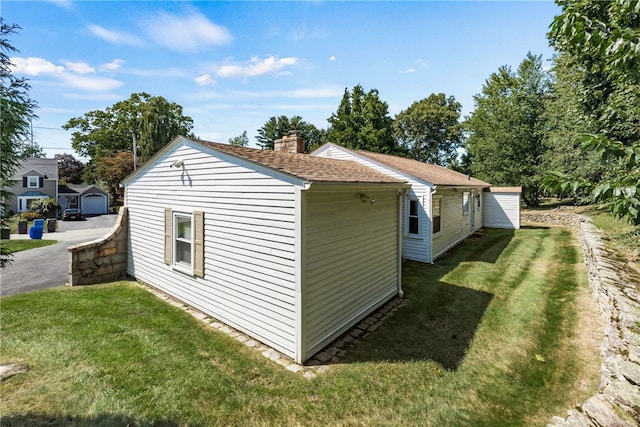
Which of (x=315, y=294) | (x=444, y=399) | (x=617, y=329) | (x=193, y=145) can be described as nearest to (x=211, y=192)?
(x=193, y=145)

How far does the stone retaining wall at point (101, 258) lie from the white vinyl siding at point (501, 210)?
788 inches

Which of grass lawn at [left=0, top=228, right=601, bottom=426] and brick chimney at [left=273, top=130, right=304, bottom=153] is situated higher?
brick chimney at [left=273, top=130, right=304, bottom=153]

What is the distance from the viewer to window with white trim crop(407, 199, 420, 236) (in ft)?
36.1

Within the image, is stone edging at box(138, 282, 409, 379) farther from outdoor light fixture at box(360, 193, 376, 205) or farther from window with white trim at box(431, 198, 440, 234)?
window with white trim at box(431, 198, 440, 234)

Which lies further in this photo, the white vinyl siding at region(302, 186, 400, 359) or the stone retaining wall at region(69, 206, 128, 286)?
the stone retaining wall at region(69, 206, 128, 286)

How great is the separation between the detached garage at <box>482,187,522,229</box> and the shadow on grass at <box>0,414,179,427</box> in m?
20.6

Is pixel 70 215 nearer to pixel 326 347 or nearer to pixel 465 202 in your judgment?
pixel 326 347

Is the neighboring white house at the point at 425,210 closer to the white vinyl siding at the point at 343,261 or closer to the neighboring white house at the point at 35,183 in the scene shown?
the white vinyl siding at the point at 343,261

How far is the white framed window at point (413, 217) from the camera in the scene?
11.0 m

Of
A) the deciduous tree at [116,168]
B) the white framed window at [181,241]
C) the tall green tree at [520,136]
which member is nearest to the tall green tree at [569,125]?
the tall green tree at [520,136]

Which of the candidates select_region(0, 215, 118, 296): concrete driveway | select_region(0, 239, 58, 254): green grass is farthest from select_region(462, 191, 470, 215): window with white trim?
select_region(0, 239, 58, 254): green grass

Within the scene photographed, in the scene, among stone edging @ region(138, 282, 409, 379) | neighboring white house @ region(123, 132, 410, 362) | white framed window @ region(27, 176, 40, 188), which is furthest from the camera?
white framed window @ region(27, 176, 40, 188)

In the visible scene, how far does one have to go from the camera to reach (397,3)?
27.8 feet

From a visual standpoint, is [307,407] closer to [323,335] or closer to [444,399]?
[323,335]
